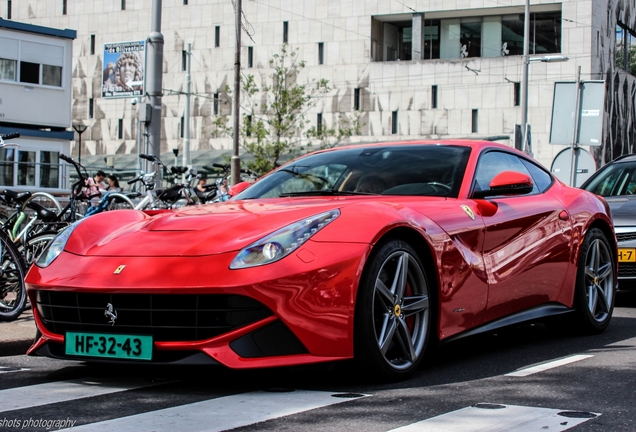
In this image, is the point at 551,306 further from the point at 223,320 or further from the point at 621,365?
the point at 223,320

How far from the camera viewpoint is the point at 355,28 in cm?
6028

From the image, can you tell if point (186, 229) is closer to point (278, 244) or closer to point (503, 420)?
point (278, 244)

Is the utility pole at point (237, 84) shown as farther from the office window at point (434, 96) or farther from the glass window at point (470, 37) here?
the glass window at point (470, 37)

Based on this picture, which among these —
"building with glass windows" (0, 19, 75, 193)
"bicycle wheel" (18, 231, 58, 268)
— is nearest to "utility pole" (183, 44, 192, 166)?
"building with glass windows" (0, 19, 75, 193)

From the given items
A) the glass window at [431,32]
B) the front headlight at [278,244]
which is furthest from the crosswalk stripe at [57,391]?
the glass window at [431,32]

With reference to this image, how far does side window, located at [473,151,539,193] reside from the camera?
626 cm

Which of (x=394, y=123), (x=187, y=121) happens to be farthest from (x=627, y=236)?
(x=187, y=121)

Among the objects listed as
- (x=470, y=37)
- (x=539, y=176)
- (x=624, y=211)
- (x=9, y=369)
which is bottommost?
(x=9, y=369)

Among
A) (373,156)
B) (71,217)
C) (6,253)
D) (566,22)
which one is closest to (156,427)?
(373,156)

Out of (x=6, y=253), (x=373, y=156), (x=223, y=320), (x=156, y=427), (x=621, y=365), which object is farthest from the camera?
(x=6, y=253)

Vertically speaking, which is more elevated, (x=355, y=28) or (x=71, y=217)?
(x=355, y=28)

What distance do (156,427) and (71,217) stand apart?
611cm

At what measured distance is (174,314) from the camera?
4.64 meters

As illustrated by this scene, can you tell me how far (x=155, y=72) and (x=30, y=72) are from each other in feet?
85.8
